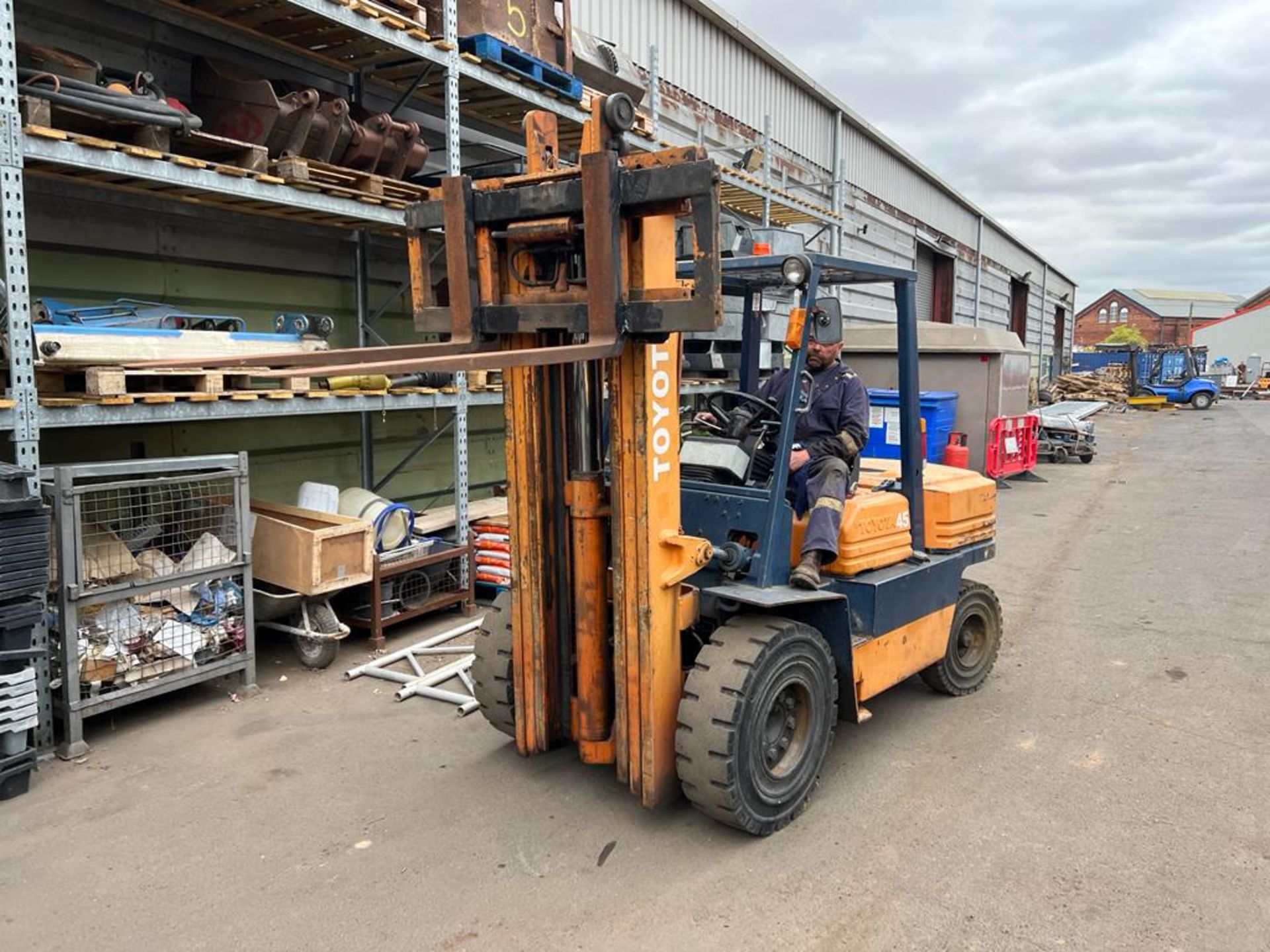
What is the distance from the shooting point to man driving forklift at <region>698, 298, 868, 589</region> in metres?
4.27

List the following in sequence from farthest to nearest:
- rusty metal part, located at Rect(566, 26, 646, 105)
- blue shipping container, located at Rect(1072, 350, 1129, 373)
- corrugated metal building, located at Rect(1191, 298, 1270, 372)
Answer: corrugated metal building, located at Rect(1191, 298, 1270, 372) → blue shipping container, located at Rect(1072, 350, 1129, 373) → rusty metal part, located at Rect(566, 26, 646, 105)

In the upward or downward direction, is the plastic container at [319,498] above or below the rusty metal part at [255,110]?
below

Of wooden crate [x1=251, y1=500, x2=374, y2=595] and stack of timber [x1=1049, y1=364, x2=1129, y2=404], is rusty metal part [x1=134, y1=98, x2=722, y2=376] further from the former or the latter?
stack of timber [x1=1049, y1=364, x2=1129, y2=404]

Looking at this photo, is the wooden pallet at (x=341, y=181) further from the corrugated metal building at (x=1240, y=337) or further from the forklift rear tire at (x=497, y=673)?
the corrugated metal building at (x=1240, y=337)

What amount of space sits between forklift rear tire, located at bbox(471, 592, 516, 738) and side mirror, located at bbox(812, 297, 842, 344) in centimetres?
195

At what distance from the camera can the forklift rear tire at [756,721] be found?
11.7 feet

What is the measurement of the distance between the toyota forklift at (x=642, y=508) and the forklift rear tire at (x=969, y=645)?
33.7 inches

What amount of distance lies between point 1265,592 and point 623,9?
9.32m

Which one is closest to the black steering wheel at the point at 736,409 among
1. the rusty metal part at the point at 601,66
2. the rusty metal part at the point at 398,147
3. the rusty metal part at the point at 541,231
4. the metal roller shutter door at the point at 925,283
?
the rusty metal part at the point at 541,231

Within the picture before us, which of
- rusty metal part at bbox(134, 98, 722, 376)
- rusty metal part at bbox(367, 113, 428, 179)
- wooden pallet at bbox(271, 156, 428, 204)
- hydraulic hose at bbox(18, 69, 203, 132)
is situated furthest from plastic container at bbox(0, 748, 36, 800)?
rusty metal part at bbox(367, 113, 428, 179)

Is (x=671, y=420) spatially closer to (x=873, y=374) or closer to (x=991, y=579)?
(x=991, y=579)

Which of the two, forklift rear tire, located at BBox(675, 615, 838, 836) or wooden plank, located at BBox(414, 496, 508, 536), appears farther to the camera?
wooden plank, located at BBox(414, 496, 508, 536)

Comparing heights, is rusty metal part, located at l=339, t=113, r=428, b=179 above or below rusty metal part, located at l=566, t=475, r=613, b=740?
above

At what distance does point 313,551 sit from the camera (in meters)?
5.74
